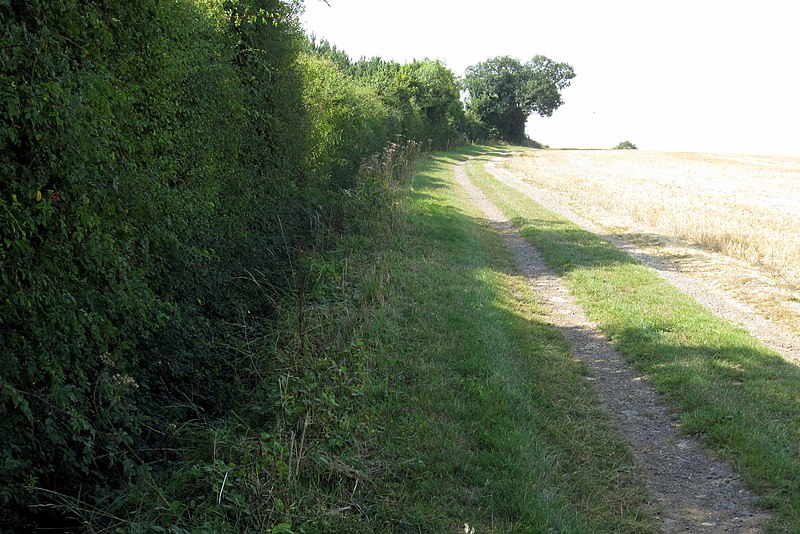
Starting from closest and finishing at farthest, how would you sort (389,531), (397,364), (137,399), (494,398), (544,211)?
(389,531) → (137,399) → (494,398) → (397,364) → (544,211)

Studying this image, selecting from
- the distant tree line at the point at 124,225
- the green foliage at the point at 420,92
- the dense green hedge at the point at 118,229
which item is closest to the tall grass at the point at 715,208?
the green foliage at the point at 420,92

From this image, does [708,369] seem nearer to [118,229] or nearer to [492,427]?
[492,427]

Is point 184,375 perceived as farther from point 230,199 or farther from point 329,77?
point 329,77

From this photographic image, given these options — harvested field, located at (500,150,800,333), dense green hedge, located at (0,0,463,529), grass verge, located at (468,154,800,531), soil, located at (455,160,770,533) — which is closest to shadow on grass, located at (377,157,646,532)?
soil, located at (455,160,770,533)

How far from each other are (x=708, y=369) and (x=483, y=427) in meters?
3.02

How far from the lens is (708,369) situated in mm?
6984

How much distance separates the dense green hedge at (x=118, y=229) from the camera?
3.34 m

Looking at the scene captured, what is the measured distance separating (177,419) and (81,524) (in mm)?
1438

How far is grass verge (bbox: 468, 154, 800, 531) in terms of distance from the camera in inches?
200

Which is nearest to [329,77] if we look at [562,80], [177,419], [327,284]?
[327,284]

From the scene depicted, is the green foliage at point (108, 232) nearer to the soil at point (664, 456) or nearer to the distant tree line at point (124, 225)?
the distant tree line at point (124, 225)

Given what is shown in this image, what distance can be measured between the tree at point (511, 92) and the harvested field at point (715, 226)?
57.2m

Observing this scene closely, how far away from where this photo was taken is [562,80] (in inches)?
3954

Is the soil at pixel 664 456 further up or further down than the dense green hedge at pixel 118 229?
further down
